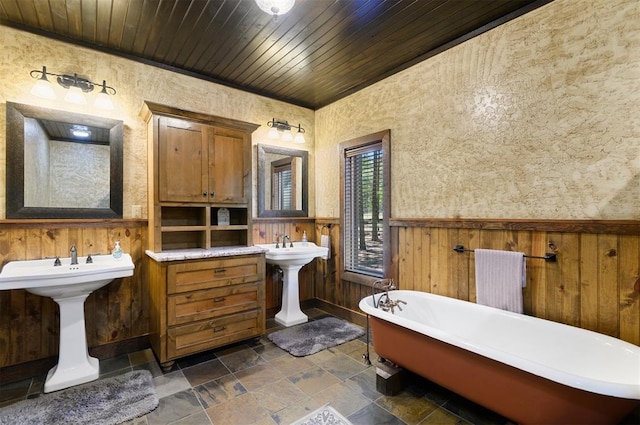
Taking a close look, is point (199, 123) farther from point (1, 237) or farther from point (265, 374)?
point (265, 374)

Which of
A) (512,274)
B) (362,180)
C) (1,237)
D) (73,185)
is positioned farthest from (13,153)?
(512,274)

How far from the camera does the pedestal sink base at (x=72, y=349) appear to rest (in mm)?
2240

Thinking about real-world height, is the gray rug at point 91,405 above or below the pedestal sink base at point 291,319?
below

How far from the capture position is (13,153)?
7.54 feet

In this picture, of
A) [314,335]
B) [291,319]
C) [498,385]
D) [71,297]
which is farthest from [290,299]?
[498,385]

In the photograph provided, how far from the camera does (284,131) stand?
3797 mm

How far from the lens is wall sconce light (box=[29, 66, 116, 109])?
2.34 metres

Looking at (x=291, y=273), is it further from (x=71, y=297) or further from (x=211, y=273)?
(x=71, y=297)

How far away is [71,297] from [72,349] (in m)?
0.42

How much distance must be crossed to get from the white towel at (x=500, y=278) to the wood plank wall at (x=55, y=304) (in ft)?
9.73

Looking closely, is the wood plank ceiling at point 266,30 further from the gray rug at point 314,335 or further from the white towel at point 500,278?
the gray rug at point 314,335

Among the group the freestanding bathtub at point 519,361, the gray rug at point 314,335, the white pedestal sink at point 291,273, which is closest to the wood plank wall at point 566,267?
the freestanding bathtub at point 519,361

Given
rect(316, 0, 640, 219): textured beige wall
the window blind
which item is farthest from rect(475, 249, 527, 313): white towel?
the window blind

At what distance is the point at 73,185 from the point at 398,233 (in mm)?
2972
